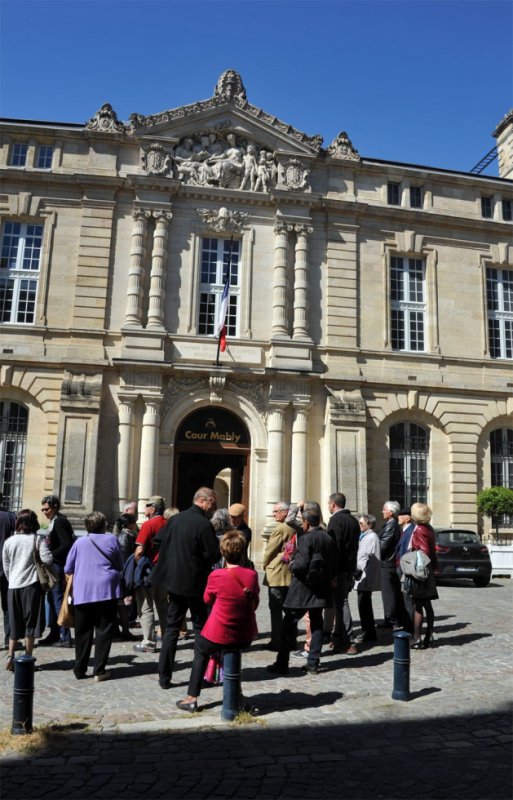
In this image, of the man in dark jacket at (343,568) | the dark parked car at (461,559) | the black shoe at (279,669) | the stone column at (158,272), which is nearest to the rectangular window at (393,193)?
the stone column at (158,272)

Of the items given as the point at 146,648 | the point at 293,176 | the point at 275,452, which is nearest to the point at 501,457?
the point at 275,452

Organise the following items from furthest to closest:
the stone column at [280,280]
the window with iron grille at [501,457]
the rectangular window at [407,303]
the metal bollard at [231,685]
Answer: the rectangular window at [407,303], the window with iron grille at [501,457], the stone column at [280,280], the metal bollard at [231,685]

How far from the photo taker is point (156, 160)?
21500 millimetres

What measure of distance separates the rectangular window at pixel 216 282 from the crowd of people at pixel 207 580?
11821mm

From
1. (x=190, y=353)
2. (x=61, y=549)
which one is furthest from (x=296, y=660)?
(x=190, y=353)

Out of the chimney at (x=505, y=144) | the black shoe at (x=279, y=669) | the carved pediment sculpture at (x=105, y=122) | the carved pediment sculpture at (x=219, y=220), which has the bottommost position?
the black shoe at (x=279, y=669)

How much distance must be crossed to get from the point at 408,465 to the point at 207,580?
1615 cm

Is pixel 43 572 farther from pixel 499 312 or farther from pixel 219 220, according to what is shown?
pixel 499 312

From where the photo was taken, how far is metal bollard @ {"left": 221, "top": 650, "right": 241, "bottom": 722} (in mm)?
6093

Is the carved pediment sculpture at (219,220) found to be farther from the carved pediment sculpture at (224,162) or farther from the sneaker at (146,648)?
→ the sneaker at (146,648)

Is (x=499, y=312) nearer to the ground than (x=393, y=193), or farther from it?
nearer to the ground

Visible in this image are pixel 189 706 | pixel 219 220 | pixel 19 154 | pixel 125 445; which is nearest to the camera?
pixel 189 706

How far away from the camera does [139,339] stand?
20438 mm

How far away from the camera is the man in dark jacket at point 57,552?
9.31 metres
